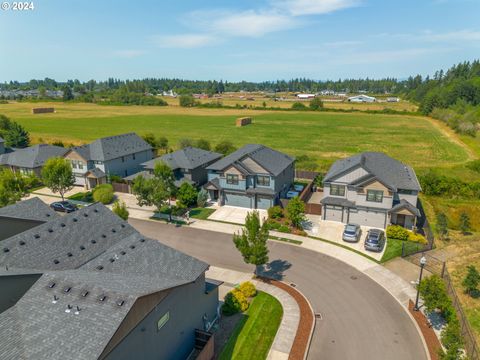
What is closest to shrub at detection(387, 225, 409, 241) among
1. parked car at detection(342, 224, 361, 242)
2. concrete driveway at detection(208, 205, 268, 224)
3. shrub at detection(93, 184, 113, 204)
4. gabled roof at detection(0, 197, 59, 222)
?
parked car at detection(342, 224, 361, 242)

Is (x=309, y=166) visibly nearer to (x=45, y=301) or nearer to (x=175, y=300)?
(x=175, y=300)

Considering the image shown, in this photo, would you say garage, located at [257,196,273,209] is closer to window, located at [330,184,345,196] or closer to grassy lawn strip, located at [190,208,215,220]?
grassy lawn strip, located at [190,208,215,220]

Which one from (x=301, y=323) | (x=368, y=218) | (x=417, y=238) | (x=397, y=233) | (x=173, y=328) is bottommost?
(x=301, y=323)

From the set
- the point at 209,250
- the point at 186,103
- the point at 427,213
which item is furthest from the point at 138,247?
the point at 186,103

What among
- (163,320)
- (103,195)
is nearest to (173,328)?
(163,320)

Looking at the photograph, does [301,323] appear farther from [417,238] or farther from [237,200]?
[237,200]

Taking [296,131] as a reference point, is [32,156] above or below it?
above
